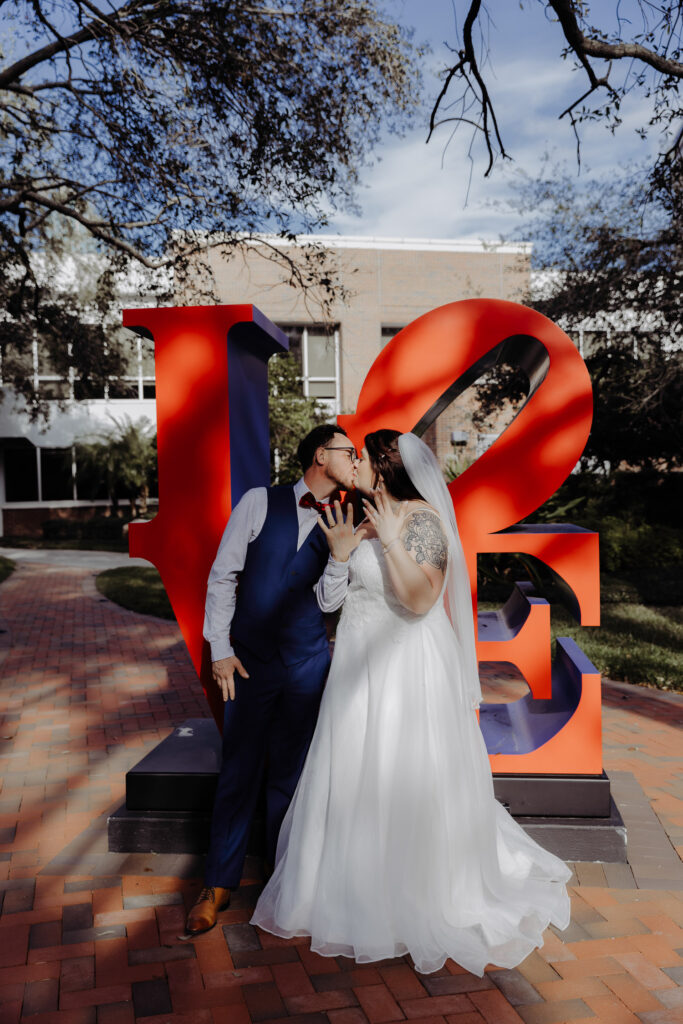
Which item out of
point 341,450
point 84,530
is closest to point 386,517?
point 341,450

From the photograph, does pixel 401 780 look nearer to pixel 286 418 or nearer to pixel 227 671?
pixel 227 671

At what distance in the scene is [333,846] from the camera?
286 cm

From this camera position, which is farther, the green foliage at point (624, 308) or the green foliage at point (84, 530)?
the green foliage at point (84, 530)

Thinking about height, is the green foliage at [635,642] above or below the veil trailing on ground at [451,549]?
below

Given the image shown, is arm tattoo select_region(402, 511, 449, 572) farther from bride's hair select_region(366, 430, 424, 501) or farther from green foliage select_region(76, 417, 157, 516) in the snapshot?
green foliage select_region(76, 417, 157, 516)

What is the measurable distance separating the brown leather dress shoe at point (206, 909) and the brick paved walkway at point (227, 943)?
0.05 meters

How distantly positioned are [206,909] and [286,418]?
13.2 m

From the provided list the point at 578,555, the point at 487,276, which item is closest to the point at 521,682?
the point at 578,555

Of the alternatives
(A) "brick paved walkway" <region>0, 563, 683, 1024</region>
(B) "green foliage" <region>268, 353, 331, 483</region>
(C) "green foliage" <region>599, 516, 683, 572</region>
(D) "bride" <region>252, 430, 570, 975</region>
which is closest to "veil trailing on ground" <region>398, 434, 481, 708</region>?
→ (D) "bride" <region>252, 430, 570, 975</region>

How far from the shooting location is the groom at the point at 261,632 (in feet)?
10.2

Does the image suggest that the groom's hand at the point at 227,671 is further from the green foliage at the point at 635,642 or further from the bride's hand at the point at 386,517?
the green foliage at the point at 635,642

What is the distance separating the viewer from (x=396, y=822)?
9.34 ft

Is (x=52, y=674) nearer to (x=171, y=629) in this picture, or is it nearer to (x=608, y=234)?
(x=171, y=629)

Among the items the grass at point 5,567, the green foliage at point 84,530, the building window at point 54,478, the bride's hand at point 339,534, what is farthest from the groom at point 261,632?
the building window at point 54,478
